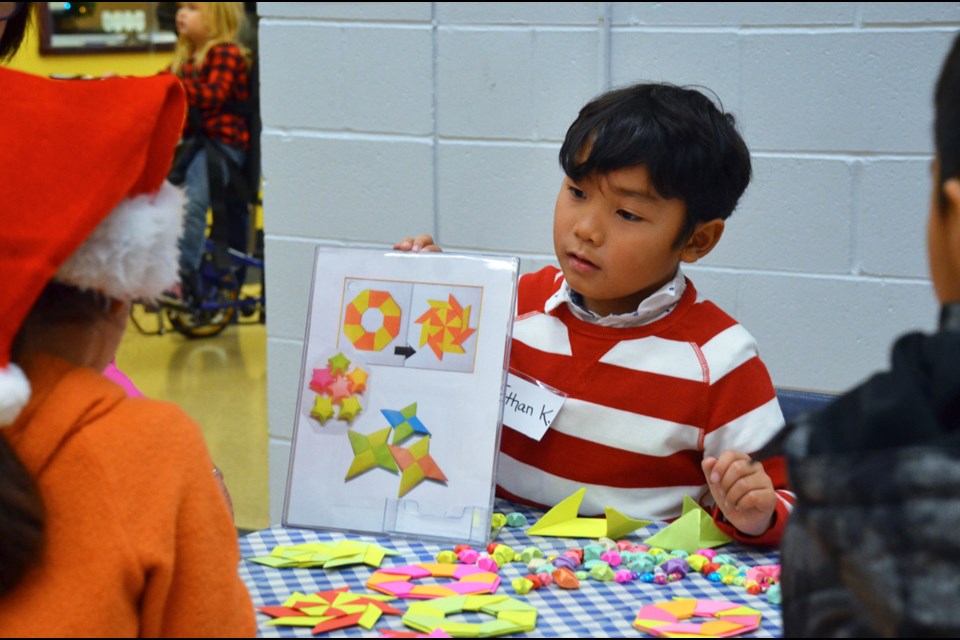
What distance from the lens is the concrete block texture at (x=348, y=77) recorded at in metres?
2.39

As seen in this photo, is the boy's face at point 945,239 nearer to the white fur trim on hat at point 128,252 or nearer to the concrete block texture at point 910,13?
the white fur trim on hat at point 128,252

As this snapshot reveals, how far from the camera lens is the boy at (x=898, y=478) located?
0.69 metres

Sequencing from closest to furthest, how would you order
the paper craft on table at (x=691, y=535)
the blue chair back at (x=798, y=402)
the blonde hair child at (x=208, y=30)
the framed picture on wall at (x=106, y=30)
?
1. the paper craft on table at (x=691, y=535)
2. the blue chair back at (x=798, y=402)
3. the blonde hair child at (x=208, y=30)
4. the framed picture on wall at (x=106, y=30)

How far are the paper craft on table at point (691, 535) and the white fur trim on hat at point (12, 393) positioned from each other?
710 mm

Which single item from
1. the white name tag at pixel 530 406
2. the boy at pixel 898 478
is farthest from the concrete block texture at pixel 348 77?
the boy at pixel 898 478

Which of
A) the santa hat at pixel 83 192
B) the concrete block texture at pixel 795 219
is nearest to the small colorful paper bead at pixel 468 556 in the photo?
the santa hat at pixel 83 192

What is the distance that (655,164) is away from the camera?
1.42m

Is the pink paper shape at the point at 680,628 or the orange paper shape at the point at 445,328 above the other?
the orange paper shape at the point at 445,328

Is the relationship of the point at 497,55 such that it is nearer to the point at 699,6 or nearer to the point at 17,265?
the point at 699,6

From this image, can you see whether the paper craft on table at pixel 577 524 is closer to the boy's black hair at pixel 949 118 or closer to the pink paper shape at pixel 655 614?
the pink paper shape at pixel 655 614

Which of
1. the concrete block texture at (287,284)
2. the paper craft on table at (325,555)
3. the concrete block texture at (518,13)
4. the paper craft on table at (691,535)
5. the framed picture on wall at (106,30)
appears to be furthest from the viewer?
the framed picture on wall at (106,30)

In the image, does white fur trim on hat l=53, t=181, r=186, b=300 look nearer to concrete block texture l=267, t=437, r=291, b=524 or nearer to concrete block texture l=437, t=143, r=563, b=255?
concrete block texture l=437, t=143, r=563, b=255

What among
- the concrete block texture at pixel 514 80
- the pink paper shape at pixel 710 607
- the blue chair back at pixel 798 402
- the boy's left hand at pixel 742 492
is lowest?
the pink paper shape at pixel 710 607

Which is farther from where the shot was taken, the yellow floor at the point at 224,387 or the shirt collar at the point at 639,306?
the yellow floor at the point at 224,387
